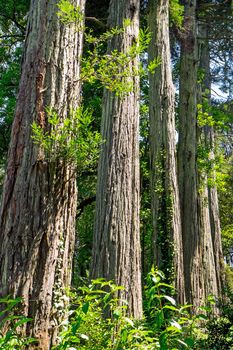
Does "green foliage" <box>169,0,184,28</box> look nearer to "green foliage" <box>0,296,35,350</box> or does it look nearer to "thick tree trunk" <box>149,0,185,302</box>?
"thick tree trunk" <box>149,0,185,302</box>

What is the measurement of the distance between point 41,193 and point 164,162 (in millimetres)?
6023

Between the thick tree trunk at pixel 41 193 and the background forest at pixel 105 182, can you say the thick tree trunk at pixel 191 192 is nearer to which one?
the background forest at pixel 105 182

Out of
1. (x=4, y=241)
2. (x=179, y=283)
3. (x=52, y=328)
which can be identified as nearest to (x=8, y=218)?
(x=4, y=241)

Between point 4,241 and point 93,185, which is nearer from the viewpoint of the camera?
point 4,241

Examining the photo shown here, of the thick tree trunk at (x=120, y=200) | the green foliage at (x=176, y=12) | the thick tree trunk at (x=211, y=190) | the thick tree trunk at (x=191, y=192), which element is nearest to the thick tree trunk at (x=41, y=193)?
the thick tree trunk at (x=120, y=200)

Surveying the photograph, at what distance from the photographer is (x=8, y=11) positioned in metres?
9.97

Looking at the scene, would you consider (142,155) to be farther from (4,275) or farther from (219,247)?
(4,275)

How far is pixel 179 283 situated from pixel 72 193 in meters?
5.58

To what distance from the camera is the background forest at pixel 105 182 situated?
2.38 metres

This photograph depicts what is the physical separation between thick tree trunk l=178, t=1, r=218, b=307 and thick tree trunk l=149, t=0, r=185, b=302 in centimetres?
100

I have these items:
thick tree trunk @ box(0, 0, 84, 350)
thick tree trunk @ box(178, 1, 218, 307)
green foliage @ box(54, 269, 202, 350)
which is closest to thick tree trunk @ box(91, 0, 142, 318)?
green foliage @ box(54, 269, 202, 350)

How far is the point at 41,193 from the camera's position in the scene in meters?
2.55

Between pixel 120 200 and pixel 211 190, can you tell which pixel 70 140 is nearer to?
pixel 120 200

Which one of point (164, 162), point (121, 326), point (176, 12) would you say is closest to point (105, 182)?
point (164, 162)
